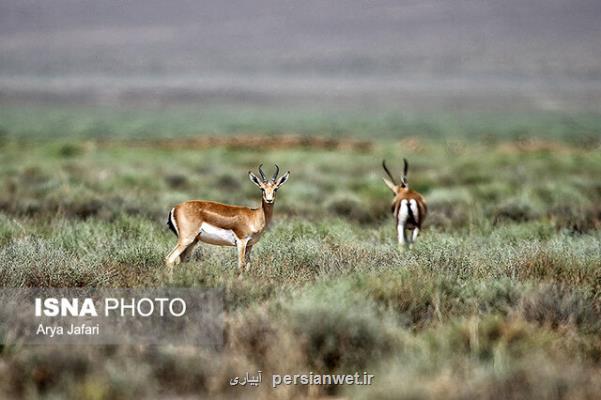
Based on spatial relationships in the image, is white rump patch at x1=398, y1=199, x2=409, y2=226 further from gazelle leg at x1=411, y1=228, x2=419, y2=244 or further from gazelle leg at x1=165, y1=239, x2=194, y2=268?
gazelle leg at x1=165, y1=239, x2=194, y2=268

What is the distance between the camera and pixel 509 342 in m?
→ 6.61

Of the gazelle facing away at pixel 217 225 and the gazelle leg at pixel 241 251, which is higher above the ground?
the gazelle facing away at pixel 217 225

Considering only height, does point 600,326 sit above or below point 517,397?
above

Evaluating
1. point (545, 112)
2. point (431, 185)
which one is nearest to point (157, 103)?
point (545, 112)

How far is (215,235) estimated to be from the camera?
350 inches

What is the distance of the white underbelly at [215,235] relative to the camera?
8.87 metres

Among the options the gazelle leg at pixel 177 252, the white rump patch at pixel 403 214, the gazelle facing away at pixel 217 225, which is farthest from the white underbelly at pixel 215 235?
the white rump patch at pixel 403 214

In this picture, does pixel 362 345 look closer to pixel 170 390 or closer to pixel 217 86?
pixel 170 390

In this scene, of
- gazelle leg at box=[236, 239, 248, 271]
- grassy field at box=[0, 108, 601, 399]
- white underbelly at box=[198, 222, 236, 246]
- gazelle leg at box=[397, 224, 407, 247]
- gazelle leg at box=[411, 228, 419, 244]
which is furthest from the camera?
gazelle leg at box=[411, 228, 419, 244]

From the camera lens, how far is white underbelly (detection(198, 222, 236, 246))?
887 centimetres

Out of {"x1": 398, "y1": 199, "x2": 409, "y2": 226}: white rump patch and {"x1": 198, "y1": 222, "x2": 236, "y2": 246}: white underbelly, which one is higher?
{"x1": 398, "y1": 199, "x2": 409, "y2": 226}: white rump patch

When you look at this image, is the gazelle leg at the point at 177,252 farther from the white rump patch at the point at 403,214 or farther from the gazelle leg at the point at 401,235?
the white rump patch at the point at 403,214

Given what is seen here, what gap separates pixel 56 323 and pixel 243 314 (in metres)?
1.71

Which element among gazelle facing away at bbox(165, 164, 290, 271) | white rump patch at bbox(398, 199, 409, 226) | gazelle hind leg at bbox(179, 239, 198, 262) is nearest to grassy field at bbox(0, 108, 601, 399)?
gazelle hind leg at bbox(179, 239, 198, 262)
